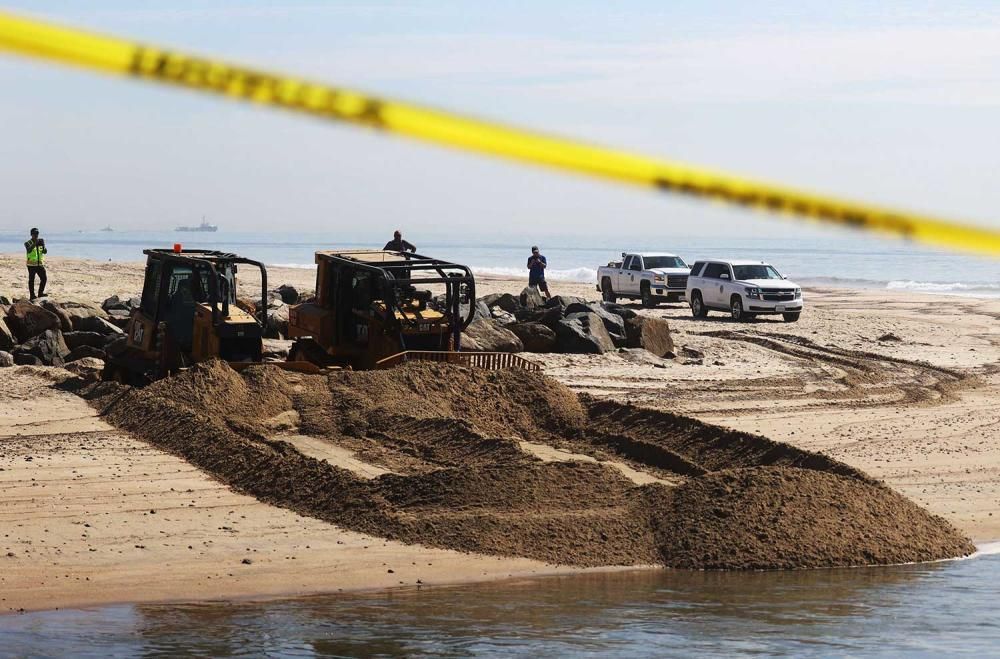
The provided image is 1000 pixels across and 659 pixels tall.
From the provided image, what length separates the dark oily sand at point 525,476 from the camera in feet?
35.0

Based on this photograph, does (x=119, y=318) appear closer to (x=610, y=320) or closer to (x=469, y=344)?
(x=469, y=344)

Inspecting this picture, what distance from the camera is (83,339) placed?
22.3m

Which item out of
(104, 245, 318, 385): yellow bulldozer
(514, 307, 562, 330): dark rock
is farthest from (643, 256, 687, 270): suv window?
(104, 245, 318, 385): yellow bulldozer

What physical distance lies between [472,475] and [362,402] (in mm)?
4700

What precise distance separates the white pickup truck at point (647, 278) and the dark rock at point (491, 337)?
16.1 metres

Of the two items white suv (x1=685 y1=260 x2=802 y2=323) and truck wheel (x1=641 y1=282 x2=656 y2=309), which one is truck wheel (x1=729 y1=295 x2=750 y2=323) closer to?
white suv (x1=685 y1=260 x2=802 y2=323)

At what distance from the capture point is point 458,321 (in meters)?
17.6

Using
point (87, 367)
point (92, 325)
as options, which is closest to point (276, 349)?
point (87, 367)

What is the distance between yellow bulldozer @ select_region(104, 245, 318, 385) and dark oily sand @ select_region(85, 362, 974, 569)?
56cm

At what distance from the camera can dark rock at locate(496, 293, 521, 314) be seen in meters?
29.3

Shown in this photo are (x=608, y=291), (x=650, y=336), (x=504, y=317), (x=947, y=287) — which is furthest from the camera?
(x=947, y=287)

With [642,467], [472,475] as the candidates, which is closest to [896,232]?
[472,475]

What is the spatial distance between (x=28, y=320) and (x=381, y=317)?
7.55 meters

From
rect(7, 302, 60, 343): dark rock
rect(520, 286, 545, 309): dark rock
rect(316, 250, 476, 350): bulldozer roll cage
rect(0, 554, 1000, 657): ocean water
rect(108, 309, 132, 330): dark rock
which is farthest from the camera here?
rect(520, 286, 545, 309): dark rock
